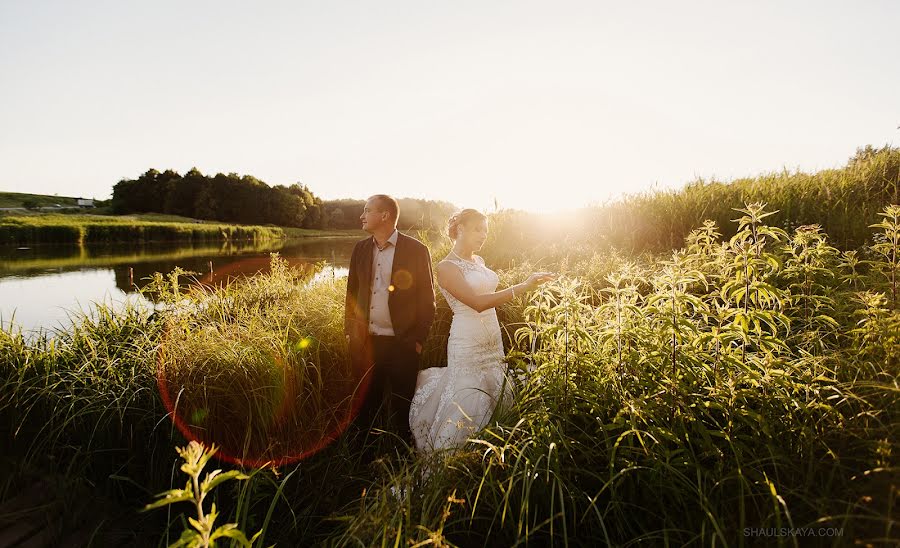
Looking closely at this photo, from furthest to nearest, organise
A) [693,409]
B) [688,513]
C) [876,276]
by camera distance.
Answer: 1. [876,276]
2. [693,409]
3. [688,513]

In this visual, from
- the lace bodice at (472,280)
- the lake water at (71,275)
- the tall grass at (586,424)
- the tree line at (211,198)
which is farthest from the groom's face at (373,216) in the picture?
the tree line at (211,198)

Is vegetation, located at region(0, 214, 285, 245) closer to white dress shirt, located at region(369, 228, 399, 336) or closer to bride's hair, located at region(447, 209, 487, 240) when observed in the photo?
white dress shirt, located at region(369, 228, 399, 336)

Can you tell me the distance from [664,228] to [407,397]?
5.91 meters

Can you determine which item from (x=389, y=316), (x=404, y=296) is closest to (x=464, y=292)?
(x=404, y=296)

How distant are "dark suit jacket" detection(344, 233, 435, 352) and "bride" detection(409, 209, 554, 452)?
498 mm

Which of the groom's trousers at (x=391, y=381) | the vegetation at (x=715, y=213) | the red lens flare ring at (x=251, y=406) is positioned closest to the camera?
the red lens flare ring at (x=251, y=406)

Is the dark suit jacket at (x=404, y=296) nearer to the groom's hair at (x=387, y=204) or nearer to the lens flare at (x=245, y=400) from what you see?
the groom's hair at (x=387, y=204)

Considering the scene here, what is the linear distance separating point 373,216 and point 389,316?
1102 millimetres

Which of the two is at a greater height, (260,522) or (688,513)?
(688,513)

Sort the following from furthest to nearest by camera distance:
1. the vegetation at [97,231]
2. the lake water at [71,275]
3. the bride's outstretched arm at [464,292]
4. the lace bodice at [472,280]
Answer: the vegetation at [97,231] < the lake water at [71,275] < the lace bodice at [472,280] < the bride's outstretched arm at [464,292]

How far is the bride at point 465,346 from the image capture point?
3.82 m

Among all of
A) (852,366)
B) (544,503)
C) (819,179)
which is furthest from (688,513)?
(819,179)

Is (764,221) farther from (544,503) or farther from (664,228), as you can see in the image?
(544,503)

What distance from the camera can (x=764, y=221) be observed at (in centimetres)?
662
